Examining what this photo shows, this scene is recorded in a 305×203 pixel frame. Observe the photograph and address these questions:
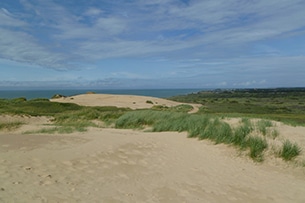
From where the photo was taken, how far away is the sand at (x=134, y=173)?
211 inches

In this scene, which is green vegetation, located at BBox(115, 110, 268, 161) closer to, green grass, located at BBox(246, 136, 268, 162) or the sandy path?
green grass, located at BBox(246, 136, 268, 162)

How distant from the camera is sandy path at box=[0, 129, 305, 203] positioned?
17.5ft

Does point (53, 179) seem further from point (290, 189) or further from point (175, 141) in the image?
point (175, 141)

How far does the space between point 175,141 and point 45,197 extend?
760 centimetres

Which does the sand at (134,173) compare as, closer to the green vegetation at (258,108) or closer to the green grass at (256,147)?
the green grass at (256,147)

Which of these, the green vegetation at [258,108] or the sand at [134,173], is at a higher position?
the sand at [134,173]

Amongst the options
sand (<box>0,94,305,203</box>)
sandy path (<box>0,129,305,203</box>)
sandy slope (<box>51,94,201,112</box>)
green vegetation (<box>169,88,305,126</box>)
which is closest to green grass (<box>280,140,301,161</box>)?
sand (<box>0,94,305,203</box>)

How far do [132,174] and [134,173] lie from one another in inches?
4.1

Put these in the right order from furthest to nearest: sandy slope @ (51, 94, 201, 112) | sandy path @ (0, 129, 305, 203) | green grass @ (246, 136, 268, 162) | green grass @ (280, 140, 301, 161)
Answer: sandy slope @ (51, 94, 201, 112)
green grass @ (246, 136, 268, 162)
green grass @ (280, 140, 301, 161)
sandy path @ (0, 129, 305, 203)

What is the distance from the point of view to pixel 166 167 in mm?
7863

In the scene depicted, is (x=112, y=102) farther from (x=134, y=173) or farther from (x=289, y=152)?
(x=134, y=173)

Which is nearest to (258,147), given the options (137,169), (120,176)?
(137,169)

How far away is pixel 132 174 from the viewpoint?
6.96 metres

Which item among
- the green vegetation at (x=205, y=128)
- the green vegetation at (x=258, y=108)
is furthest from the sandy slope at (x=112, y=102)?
the green vegetation at (x=205, y=128)
